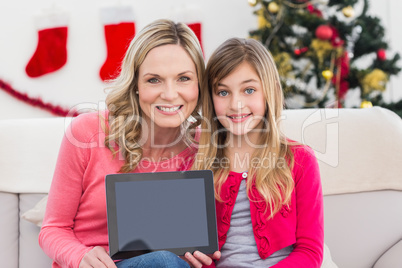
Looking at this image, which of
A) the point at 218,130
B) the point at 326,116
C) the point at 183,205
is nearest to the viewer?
the point at 183,205

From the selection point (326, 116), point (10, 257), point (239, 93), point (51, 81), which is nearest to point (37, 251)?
point (10, 257)

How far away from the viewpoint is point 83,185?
140 centimetres

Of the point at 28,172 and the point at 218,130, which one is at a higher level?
the point at 218,130

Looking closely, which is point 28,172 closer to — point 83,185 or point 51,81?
point 83,185

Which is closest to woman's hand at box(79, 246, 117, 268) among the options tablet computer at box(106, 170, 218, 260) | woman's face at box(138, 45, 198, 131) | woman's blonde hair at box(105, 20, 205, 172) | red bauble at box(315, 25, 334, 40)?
tablet computer at box(106, 170, 218, 260)

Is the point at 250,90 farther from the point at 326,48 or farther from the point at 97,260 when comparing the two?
the point at 326,48

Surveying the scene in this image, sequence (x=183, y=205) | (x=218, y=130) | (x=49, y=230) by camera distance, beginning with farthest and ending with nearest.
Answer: (x=218, y=130)
(x=49, y=230)
(x=183, y=205)

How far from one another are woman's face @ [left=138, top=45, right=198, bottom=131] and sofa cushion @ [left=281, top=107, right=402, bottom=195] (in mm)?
486

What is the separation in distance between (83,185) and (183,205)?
1.22ft

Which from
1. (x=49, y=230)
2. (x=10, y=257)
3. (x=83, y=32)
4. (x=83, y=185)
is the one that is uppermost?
(x=83, y=32)

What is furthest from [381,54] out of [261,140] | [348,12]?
[261,140]

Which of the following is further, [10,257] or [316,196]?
[10,257]

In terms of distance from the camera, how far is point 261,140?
1.43m

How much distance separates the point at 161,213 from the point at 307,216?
412 millimetres
